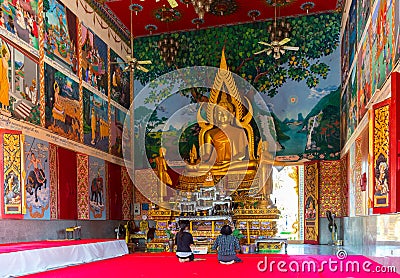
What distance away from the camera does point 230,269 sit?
693 centimetres

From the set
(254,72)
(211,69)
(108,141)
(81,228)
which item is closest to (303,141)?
(254,72)

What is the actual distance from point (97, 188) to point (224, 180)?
3769 mm

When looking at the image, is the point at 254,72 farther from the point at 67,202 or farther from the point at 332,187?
the point at 67,202

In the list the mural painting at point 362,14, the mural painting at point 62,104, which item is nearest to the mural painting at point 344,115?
the mural painting at point 362,14

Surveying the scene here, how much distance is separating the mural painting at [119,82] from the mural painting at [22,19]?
14.5 ft

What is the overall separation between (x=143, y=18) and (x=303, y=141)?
6.77 meters

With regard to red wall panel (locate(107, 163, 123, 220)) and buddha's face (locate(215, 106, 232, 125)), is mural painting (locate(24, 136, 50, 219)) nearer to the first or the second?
red wall panel (locate(107, 163, 123, 220))

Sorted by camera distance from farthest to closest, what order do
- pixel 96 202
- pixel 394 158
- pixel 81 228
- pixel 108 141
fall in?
pixel 108 141 < pixel 96 202 < pixel 81 228 < pixel 394 158

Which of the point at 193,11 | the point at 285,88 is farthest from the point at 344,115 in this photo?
the point at 193,11

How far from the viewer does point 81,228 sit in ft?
35.6

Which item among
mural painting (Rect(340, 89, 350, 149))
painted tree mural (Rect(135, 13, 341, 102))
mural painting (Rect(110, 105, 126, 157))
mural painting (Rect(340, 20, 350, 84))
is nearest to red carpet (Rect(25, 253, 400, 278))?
mural painting (Rect(340, 89, 350, 149))

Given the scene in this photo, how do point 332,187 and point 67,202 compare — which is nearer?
point 67,202

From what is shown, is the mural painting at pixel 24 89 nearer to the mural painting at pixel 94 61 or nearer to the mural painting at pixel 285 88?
the mural painting at pixel 94 61

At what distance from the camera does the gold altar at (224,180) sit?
36.3 feet
